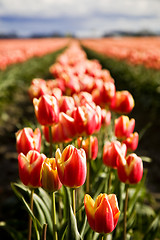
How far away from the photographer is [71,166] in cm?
104

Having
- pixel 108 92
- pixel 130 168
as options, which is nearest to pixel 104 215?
pixel 130 168

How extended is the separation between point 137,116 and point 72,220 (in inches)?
202

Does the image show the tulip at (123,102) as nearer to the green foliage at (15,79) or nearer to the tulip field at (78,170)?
the tulip field at (78,170)

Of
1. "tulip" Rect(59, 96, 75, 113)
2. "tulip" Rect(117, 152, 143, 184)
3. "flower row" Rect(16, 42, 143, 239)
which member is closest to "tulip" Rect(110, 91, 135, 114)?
"flower row" Rect(16, 42, 143, 239)

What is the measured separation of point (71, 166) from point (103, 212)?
20cm

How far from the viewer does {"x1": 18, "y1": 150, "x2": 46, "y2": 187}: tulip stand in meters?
1.15

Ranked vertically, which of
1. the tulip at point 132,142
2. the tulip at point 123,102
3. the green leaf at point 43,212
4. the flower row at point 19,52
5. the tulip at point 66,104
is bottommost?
the flower row at point 19,52

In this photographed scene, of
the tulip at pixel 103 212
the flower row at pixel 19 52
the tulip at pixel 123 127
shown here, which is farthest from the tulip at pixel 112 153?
the flower row at pixel 19 52

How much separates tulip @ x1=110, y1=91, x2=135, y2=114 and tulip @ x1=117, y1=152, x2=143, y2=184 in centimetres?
78

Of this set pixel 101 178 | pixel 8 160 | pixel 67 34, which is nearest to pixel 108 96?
pixel 101 178

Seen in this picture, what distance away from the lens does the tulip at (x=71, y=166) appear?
1.04 metres

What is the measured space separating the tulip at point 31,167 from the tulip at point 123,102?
1015mm

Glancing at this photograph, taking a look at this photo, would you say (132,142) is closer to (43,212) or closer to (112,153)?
(112,153)

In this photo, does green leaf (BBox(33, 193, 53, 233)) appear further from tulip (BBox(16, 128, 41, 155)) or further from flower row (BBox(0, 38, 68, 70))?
flower row (BBox(0, 38, 68, 70))
